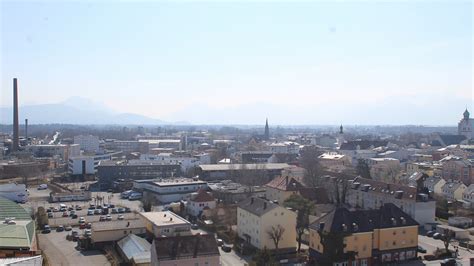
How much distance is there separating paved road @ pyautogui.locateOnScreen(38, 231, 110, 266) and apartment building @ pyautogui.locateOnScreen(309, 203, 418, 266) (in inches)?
268

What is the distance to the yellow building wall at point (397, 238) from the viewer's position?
14.7 metres

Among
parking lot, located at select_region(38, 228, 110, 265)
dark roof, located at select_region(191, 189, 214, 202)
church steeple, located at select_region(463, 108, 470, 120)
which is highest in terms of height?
church steeple, located at select_region(463, 108, 470, 120)

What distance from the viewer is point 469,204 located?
2359cm

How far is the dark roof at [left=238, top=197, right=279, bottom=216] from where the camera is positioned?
52.0 feet

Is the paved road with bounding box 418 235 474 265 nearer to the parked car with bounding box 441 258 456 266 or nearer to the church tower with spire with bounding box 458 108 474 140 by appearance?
the parked car with bounding box 441 258 456 266

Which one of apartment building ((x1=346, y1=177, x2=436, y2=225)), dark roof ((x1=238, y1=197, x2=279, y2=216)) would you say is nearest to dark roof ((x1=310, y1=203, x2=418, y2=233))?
dark roof ((x1=238, y1=197, x2=279, y2=216))

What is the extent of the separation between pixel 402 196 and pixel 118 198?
15676mm

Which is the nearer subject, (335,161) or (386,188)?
(386,188)

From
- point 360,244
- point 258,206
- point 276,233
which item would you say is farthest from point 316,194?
point 360,244

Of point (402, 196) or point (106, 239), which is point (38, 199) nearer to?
point (106, 239)

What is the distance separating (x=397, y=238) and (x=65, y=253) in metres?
11.1

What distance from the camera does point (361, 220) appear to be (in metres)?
14.8

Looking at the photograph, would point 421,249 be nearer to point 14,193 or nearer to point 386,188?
point 386,188

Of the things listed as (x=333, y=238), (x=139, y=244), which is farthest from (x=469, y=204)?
(x=139, y=244)
